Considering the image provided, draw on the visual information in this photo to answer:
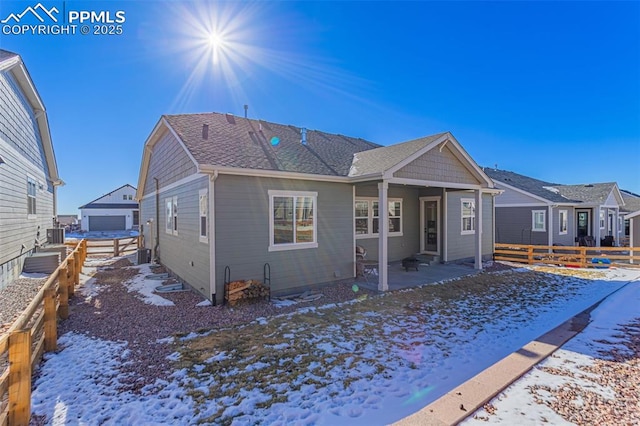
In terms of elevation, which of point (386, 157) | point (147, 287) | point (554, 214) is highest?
point (386, 157)

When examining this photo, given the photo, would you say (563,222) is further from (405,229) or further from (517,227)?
(405,229)

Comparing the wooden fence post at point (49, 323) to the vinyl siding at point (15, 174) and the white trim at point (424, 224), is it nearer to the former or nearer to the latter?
the vinyl siding at point (15, 174)

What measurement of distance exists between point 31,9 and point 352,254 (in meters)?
11.3

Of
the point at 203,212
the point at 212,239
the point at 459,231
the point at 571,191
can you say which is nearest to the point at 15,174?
the point at 203,212

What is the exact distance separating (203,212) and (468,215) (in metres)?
11.3

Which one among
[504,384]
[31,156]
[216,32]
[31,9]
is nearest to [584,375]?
[504,384]

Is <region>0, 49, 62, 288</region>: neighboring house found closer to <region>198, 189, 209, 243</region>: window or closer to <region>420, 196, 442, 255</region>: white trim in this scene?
<region>198, 189, 209, 243</region>: window

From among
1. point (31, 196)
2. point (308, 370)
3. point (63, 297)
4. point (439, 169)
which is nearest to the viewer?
point (308, 370)

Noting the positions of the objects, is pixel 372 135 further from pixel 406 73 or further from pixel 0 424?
pixel 0 424

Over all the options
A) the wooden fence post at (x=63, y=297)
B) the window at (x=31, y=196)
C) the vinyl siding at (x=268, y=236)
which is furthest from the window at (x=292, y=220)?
the window at (x=31, y=196)

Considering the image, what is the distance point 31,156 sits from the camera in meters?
11.2

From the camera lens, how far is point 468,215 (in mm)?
13773

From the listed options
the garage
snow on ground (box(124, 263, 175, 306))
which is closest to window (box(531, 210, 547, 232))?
snow on ground (box(124, 263, 175, 306))

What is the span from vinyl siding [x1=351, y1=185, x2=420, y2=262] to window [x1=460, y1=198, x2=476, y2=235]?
7.05 ft
